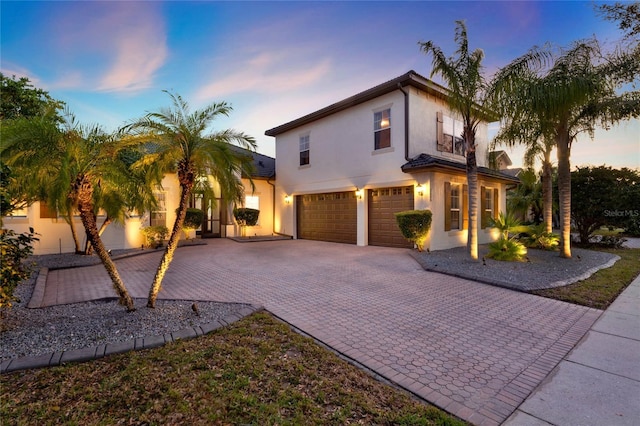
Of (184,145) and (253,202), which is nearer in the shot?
(184,145)

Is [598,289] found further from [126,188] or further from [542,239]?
[126,188]

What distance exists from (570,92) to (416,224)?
19.0 feet

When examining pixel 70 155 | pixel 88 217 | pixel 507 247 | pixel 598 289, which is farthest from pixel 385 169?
pixel 70 155

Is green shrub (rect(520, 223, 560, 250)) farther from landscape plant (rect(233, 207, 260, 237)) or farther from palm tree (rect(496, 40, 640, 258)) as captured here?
landscape plant (rect(233, 207, 260, 237))

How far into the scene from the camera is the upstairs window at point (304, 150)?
16.5 metres

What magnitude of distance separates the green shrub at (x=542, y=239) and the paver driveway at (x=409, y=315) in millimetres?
6268

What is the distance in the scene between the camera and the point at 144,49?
27.8 feet

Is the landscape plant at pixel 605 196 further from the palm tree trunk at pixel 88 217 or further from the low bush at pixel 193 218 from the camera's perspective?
the low bush at pixel 193 218

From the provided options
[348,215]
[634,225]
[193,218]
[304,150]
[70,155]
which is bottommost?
[634,225]

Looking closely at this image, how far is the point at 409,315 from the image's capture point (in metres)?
4.98

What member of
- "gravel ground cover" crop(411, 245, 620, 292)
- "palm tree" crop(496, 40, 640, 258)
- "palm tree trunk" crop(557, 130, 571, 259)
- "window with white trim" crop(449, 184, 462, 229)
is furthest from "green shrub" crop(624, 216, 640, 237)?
"window with white trim" crop(449, 184, 462, 229)

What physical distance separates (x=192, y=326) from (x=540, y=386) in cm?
426

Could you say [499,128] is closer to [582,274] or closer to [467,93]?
[467,93]

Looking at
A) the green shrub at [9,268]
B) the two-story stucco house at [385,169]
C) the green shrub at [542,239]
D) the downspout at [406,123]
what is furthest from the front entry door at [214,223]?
the green shrub at [542,239]
